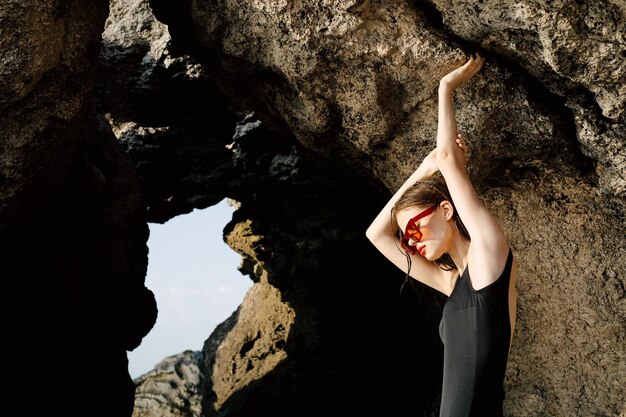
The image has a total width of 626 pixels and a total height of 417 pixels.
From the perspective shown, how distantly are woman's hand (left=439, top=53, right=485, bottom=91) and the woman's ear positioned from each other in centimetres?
65

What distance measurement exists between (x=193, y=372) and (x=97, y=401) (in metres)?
4.66

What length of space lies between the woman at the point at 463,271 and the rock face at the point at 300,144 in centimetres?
100

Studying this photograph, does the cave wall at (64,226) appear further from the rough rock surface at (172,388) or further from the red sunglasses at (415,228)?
the rough rock surface at (172,388)

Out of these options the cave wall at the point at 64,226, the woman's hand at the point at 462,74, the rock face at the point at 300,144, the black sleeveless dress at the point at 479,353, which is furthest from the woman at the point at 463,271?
the cave wall at the point at 64,226

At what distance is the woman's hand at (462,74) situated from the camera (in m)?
3.36

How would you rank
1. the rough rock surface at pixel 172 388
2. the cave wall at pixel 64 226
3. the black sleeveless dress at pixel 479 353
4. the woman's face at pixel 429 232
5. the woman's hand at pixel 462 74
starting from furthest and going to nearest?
the rough rock surface at pixel 172 388, the cave wall at pixel 64 226, the woman's hand at pixel 462 74, the woman's face at pixel 429 232, the black sleeveless dress at pixel 479 353

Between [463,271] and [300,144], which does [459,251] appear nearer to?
[463,271]

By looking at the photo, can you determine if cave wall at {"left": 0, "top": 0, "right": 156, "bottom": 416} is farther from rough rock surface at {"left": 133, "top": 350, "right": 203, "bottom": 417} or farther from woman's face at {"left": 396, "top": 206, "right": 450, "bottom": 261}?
rough rock surface at {"left": 133, "top": 350, "right": 203, "bottom": 417}

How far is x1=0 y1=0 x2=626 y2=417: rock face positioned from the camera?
3.86m

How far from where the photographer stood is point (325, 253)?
9.46m

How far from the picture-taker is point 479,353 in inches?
102

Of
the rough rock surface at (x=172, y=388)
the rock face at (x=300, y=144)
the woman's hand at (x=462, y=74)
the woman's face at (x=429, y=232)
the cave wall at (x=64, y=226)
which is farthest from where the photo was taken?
the rough rock surface at (x=172, y=388)

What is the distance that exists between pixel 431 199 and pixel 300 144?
2.61 meters

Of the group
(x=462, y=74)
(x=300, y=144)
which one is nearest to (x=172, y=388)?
(x=300, y=144)
